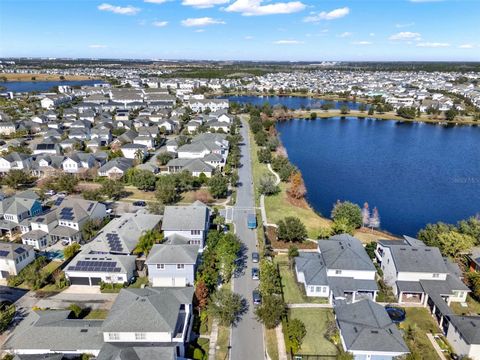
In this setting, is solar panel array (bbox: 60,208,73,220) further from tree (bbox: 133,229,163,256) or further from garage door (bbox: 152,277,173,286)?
garage door (bbox: 152,277,173,286)

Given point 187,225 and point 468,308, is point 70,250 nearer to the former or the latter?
point 187,225

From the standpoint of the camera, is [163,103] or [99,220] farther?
[163,103]

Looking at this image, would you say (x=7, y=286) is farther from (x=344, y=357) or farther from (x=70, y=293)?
(x=344, y=357)

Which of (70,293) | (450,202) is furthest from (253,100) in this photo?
(70,293)

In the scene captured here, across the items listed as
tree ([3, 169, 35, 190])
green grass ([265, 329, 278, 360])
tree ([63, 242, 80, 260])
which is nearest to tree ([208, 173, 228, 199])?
tree ([63, 242, 80, 260])

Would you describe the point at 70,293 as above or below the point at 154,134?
below

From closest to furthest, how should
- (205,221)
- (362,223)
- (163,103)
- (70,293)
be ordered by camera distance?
(70,293), (205,221), (362,223), (163,103)

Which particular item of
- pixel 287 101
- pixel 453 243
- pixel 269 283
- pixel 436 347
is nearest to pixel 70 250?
pixel 269 283
